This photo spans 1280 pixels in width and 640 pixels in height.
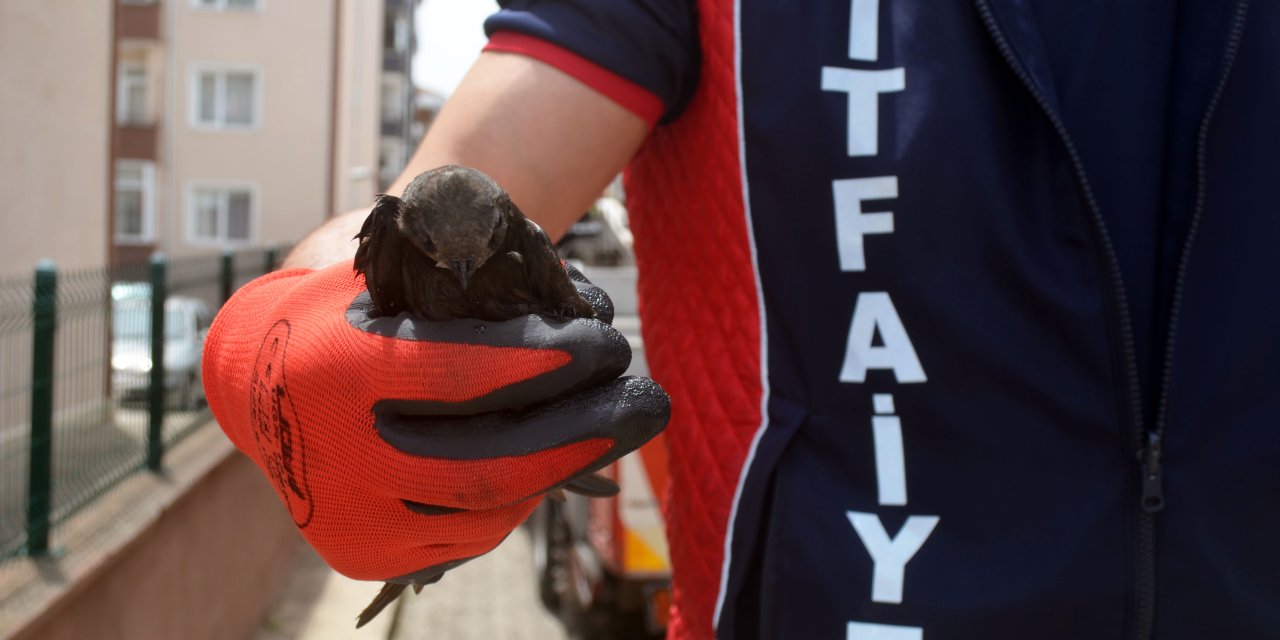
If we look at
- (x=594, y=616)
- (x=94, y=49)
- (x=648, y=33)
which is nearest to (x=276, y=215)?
(x=94, y=49)

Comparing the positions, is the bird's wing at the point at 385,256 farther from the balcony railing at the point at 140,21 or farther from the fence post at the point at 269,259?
the balcony railing at the point at 140,21

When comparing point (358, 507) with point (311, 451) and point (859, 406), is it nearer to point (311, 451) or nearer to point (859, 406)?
point (311, 451)

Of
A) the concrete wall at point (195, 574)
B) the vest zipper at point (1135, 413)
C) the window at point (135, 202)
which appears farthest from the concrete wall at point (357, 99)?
the vest zipper at point (1135, 413)

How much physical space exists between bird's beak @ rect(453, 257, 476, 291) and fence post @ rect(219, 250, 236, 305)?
7.24 meters

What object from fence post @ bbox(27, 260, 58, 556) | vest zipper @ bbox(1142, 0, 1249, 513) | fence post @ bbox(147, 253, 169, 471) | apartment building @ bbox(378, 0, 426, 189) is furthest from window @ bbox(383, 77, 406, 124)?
vest zipper @ bbox(1142, 0, 1249, 513)

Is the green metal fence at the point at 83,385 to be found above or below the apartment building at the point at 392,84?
below

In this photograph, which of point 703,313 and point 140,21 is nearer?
point 703,313

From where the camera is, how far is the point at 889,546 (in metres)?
1.69

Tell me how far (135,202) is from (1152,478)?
32898 millimetres

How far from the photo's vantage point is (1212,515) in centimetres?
161

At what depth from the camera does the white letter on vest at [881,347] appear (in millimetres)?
1696

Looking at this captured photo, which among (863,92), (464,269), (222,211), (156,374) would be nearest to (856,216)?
(863,92)

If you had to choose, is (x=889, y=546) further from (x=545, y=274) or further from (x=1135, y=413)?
(x=545, y=274)

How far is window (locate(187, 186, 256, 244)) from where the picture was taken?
31.0 meters
